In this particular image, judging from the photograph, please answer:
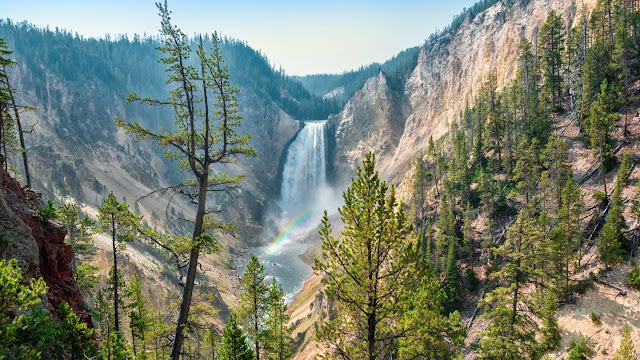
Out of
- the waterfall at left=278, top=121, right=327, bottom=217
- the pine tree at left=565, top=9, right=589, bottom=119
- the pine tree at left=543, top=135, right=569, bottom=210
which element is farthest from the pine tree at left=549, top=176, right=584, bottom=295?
the waterfall at left=278, top=121, right=327, bottom=217

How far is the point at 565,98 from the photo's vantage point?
188ft

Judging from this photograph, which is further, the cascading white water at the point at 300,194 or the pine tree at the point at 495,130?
the cascading white water at the point at 300,194

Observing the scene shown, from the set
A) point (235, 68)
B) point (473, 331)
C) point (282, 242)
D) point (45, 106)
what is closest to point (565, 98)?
point (473, 331)

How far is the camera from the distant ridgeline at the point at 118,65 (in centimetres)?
12194

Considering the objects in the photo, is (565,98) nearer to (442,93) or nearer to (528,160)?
(528,160)

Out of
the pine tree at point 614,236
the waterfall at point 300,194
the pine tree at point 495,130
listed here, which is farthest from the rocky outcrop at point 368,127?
the pine tree at point 614,236

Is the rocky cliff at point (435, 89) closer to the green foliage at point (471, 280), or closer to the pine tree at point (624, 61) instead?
the pine tree at point (624, 61)

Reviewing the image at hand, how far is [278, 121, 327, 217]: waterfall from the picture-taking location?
128 meters

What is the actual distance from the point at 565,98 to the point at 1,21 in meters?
186

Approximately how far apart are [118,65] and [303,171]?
98.6m

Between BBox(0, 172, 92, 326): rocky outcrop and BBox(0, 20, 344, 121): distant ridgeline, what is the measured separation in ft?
417

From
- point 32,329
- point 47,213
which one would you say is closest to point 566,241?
point 32,329

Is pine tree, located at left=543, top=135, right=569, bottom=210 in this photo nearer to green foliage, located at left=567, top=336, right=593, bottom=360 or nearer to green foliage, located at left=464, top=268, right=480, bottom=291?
green foliage, located at left=464, top=268, right=480, bottom=291

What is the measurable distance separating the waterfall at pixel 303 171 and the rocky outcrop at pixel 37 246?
10900 cm
